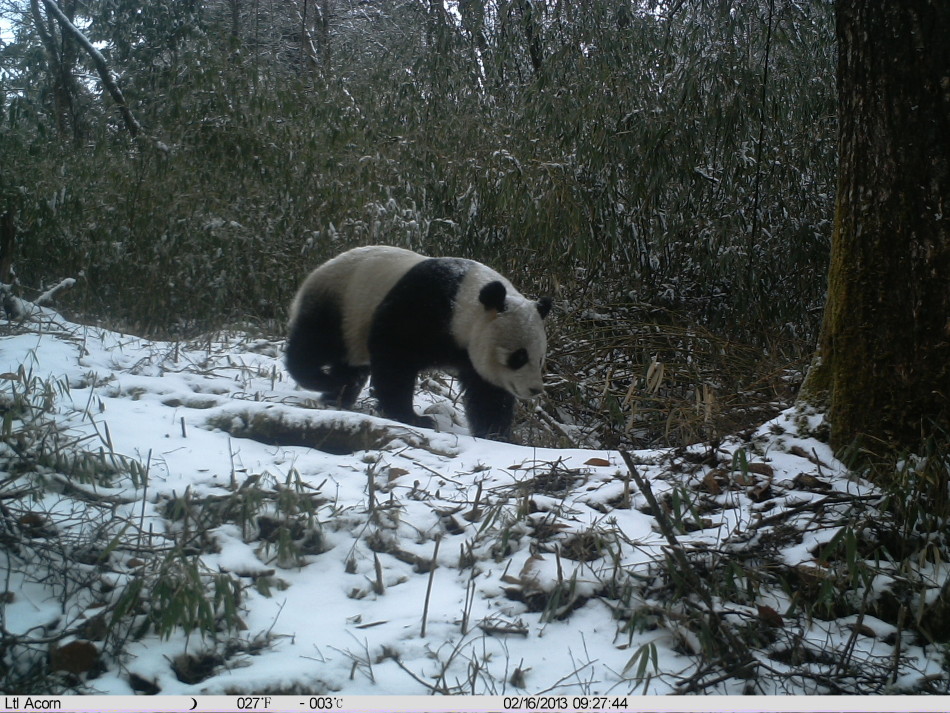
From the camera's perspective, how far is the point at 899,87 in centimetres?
276

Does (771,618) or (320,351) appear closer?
(771,618)

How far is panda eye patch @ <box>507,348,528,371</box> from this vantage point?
4.67 meters

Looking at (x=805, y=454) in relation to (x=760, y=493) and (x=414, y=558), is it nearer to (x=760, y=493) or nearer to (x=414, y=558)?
(x=760, y=493)

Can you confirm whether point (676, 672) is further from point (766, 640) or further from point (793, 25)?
point (793, 25)

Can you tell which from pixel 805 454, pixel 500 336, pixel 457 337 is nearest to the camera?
pixel 805 454

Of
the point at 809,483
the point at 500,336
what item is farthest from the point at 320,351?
the point at 809,483

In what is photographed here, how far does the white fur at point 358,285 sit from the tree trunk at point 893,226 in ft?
9.36

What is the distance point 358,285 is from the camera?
5199mm

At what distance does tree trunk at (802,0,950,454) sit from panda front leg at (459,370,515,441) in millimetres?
2237

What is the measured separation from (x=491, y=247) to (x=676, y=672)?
543 cm

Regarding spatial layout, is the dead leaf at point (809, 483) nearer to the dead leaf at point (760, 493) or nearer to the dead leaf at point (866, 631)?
the dead leaf at point (760, 493)

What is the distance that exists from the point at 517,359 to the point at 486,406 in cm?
41

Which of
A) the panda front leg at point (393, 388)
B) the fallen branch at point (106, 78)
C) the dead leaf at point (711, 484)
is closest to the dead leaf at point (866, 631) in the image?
the dead leaf at point (711, 484)

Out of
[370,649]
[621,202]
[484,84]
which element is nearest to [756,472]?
[370,649]
